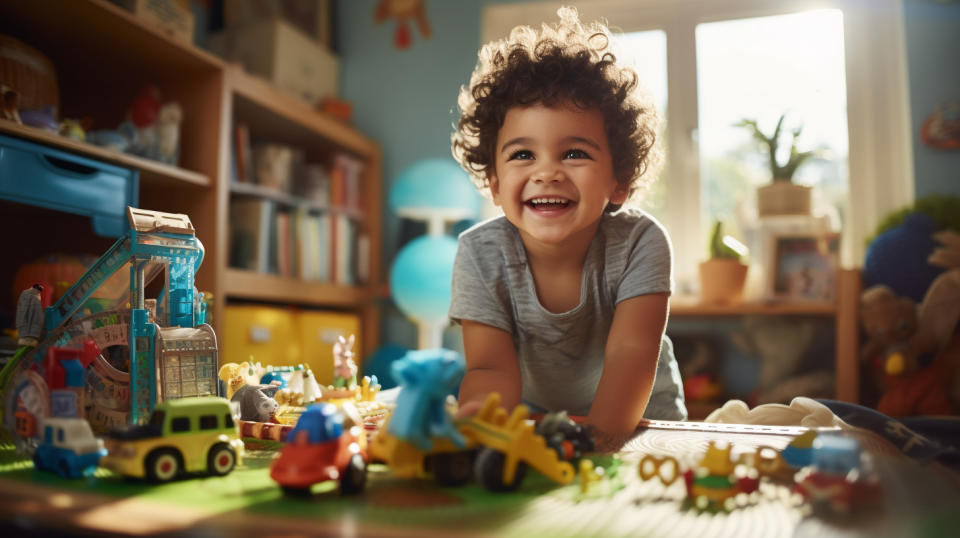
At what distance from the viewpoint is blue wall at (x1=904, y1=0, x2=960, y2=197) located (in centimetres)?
248

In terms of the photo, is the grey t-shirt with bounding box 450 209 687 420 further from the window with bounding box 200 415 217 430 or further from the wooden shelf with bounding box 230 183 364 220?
the wooden shelf with bounding box 230 183 364 220

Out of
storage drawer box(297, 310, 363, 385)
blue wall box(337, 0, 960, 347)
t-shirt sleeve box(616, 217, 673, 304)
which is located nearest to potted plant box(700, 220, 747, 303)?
blue wall box(337, 0, 960, 347)

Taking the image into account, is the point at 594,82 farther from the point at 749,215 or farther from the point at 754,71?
the point at 754,71

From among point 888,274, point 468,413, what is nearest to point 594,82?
point 468,413

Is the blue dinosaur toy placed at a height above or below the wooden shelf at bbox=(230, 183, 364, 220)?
below

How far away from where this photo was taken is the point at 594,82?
0.90 meters

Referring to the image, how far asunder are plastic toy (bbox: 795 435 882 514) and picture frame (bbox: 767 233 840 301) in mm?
2121

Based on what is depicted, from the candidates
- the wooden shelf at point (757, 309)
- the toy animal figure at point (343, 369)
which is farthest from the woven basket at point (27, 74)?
the wooden shelf at point (757, 309)

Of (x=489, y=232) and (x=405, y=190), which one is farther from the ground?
(x=405, y=190)

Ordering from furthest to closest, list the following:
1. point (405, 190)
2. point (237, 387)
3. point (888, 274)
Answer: point (405, 190) → point (888, 274) → point (237, 387)

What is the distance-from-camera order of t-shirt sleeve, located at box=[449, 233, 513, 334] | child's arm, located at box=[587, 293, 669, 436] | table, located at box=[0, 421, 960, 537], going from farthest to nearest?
t-shirt sleeve, located at box=[449, 233, 513, 334]
child's arm, located at box=[587, 293, 669, 436]
table, located at box=[0, 421, 960, 537]

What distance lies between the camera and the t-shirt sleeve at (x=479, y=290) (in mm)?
952

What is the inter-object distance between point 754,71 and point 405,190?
4.98 ft

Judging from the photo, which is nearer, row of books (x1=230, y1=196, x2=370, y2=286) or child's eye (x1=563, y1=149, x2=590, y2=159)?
child's eye (x1=563, y1=149, x2=590, y2=159)
